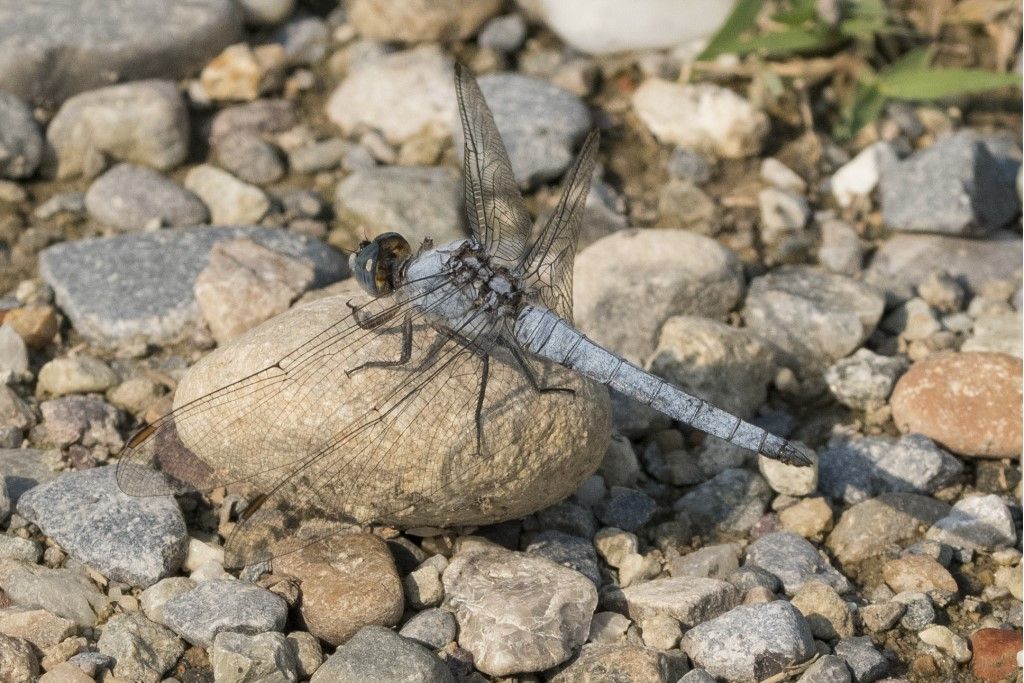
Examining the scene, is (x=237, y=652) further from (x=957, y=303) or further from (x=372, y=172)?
(x=957, y=303)

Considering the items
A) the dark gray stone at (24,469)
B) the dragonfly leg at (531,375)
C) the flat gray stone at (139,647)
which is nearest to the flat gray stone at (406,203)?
the dragonfly leg at (531,375)

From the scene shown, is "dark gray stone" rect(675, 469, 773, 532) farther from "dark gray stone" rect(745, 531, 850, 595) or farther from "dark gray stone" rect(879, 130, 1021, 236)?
"dark gray stone" rect(879, 130, 1021, 236)

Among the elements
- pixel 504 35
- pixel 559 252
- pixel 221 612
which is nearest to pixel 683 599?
pixel 559 252

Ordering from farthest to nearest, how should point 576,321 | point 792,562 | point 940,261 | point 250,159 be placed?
point 250,159 → point 940,261 → point 576,321 → point 792,562

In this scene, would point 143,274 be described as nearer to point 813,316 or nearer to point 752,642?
point 813,316

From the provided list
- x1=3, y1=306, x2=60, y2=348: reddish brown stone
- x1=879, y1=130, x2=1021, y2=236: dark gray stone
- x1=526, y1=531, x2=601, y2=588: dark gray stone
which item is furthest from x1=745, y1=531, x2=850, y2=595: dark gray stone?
x1=3, y1=306, x2=60, y2=348: reddish brown stone

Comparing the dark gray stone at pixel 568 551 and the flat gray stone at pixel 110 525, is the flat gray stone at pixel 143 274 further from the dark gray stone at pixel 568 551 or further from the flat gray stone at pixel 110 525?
the dark gray stone at pixel 568 551
